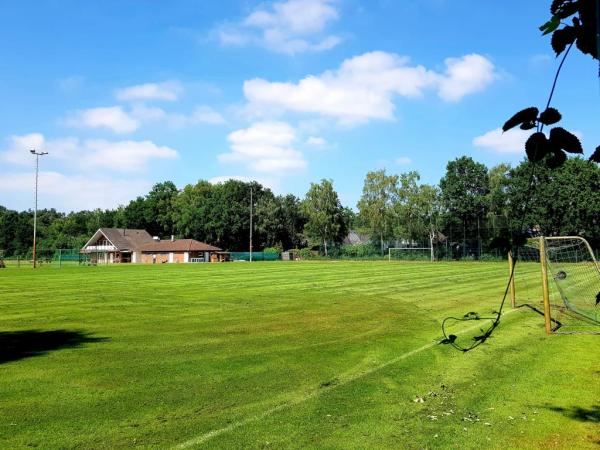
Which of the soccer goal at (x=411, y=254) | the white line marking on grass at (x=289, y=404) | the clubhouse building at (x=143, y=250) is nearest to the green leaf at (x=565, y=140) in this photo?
the white line marking on grass at (x=289, y=404)

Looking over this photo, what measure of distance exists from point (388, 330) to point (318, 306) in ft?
17.0

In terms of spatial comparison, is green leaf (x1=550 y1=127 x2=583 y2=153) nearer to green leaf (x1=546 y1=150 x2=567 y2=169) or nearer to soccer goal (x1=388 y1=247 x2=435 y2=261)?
green leaf (x1=546 y1=150 x2=567 y2=169)

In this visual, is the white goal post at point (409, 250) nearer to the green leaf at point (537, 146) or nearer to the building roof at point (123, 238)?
the building roof at point (123, 238)

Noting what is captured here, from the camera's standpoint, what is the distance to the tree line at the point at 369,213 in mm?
62000

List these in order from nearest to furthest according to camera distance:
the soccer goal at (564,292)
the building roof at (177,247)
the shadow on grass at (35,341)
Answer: the shadow on grass at (35,341), the soccer goal at (564,292), the building roof at (177,247)

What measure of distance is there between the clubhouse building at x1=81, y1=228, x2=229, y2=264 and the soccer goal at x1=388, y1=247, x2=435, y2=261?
36.2 m

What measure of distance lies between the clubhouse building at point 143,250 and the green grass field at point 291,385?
82066mm

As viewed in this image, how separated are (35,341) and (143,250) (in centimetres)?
9250

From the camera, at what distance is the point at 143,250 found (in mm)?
99062

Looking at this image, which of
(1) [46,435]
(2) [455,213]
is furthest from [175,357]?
(2) [455,213]

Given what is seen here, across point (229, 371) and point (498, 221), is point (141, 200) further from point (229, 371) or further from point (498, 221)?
point (229, 371)

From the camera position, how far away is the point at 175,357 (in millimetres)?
8867

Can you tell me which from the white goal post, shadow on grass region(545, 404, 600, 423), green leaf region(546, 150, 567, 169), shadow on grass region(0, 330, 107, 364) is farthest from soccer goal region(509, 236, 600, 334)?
the white goal post

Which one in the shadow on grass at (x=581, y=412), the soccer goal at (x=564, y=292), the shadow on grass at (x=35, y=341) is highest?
the soccer goal at (x=564, y=292)
